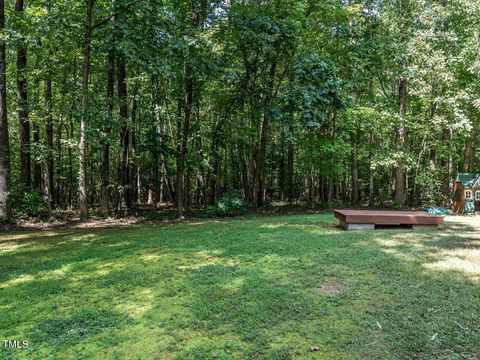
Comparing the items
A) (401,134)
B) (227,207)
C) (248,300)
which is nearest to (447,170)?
(401,134)

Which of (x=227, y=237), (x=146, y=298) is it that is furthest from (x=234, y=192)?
(x=146, y=298)

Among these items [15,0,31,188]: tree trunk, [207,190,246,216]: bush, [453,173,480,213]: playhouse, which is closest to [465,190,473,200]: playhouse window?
[453,173,480,213]: playhouse

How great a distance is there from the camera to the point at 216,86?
12.8 meters

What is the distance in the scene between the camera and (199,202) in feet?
47.8

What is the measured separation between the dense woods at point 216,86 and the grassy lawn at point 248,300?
411cm

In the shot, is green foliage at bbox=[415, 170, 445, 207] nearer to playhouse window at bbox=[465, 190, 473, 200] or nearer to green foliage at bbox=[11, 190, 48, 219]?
playhouse window at bbox=[465, 190, 473, 200]

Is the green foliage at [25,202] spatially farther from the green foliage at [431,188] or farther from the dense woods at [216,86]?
the green foliage at [431,188]

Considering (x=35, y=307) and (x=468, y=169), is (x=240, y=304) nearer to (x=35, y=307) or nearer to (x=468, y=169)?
(x=35, y=307)

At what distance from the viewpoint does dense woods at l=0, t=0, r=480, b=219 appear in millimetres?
8000

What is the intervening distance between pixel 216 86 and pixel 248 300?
35.6 feet

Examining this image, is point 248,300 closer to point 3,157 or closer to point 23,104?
point 3,157

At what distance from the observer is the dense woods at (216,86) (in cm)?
800

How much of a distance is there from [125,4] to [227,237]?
569 centimetres

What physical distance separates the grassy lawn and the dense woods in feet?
13.5
